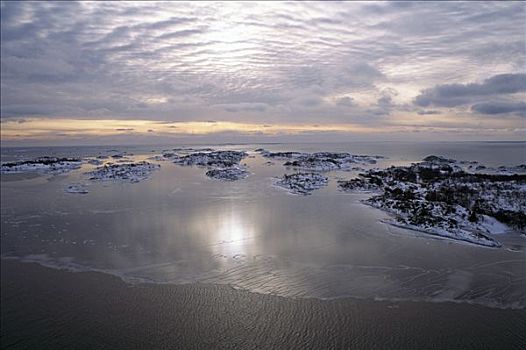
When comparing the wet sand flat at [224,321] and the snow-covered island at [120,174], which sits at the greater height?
the snow-covered island at [120,174]

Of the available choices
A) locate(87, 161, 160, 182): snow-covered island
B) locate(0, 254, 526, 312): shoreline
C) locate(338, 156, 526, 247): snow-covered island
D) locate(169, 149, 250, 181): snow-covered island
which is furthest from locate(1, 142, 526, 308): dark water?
locate(169, 149, 250, 181): snow-covered island

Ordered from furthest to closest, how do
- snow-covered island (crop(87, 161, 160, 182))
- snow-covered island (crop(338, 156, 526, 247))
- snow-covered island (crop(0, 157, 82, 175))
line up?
snow-covered island (crop(0, 157, 82, 175)) → snow-covered island (crop(87, 161, 160, 182)) → snow-covered island (crop(338, 156, 526, 247))

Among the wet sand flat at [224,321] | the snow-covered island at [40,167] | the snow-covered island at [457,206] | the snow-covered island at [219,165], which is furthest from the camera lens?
the snow-covered island at [40,167]

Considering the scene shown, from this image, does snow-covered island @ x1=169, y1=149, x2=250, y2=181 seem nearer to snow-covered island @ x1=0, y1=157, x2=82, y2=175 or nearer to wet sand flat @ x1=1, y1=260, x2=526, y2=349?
snow-covered island @ x1=0, y1=157, x2=82, y2=175

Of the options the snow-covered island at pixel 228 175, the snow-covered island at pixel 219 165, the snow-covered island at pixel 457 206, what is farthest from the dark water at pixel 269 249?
the snow-covered island at pixel 219 165

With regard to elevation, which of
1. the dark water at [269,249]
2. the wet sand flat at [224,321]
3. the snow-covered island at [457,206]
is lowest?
the wet sand flat at [224,321]

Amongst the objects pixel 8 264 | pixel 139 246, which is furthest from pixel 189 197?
pixel 8 264

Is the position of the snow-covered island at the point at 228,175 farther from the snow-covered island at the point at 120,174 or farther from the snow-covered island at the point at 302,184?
the snow-covered island at the point at 120,174

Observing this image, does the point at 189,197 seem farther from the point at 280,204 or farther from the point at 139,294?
the point at 139,294
